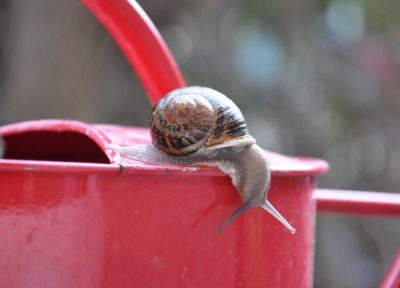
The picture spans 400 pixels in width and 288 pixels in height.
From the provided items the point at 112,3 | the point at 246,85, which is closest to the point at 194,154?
the point at 112,3

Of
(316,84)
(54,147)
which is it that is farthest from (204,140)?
(316,84)

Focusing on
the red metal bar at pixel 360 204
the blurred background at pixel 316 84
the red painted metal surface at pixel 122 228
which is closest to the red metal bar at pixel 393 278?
the red metal bar at pixel 360 204

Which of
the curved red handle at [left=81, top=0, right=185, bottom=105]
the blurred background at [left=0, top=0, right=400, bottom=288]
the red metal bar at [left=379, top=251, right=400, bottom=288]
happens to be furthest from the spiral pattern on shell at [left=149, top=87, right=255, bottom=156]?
the blurred background at [left=0, top=0, right=400, bottom=288]

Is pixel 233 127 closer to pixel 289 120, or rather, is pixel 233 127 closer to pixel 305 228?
pixel 305 228

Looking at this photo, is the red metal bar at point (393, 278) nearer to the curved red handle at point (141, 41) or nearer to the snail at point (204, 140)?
the snail at point (204, 140)

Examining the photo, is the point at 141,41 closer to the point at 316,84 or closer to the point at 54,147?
the point at 54,147

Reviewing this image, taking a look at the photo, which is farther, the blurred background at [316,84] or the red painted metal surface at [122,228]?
the blurred background at [316,84]
